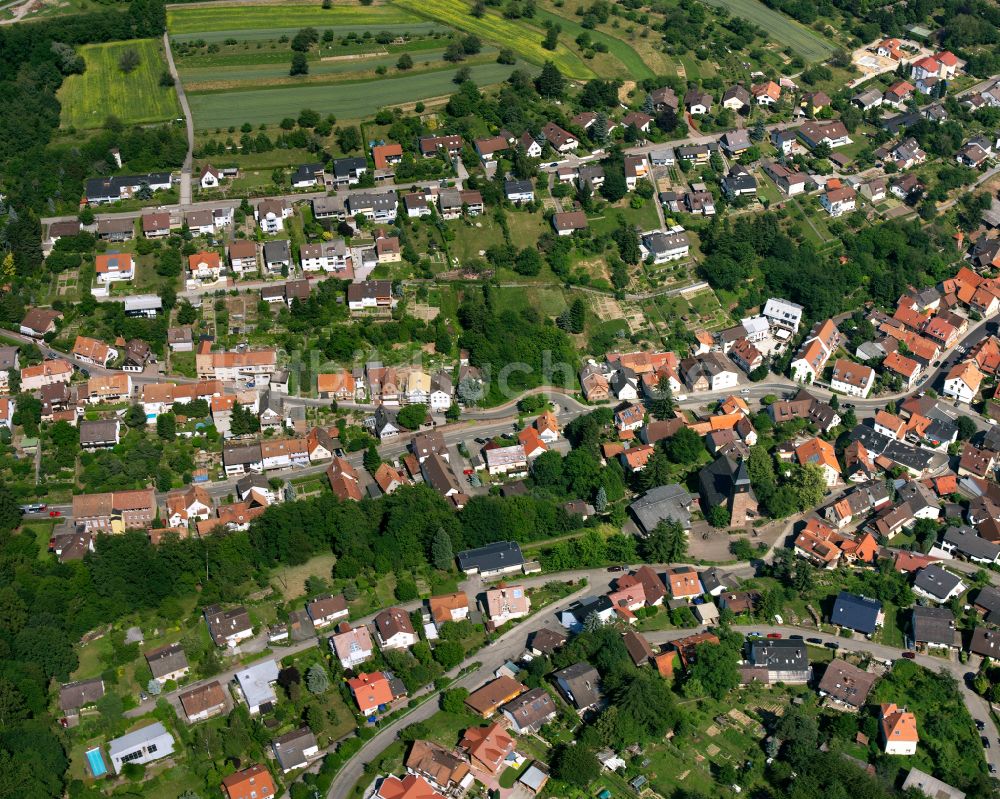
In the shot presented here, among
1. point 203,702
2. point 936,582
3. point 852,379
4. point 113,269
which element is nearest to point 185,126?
point 113,269

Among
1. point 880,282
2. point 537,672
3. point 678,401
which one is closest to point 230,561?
point 537,672

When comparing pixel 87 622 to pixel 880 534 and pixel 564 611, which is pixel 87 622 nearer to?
pixel 564 611

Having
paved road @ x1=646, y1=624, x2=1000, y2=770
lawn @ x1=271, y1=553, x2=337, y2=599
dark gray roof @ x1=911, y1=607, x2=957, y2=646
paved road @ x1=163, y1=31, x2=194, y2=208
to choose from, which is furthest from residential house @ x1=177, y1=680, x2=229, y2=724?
paved road @ x1=163, y1=31, x2=194, y2=208

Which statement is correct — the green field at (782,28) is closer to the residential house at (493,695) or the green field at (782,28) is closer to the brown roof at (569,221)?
the brown roof at (569,221)

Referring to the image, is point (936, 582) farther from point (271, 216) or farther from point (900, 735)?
point (271, 216)

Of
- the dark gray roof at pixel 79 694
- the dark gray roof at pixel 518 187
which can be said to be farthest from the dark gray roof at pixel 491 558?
the dark gray roof at pixel 518 187

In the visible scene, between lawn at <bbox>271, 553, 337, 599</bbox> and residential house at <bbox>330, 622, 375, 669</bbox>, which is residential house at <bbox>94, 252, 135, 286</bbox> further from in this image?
residential house at <bbox>330, 622, 375, 669</bbox>
